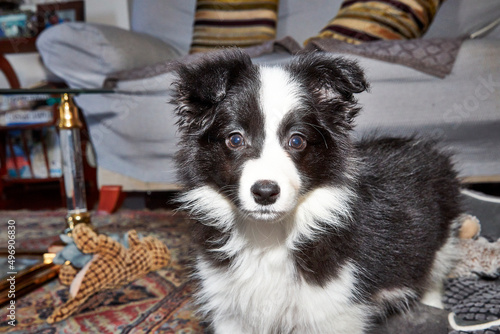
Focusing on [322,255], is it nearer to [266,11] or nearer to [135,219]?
[135,219]

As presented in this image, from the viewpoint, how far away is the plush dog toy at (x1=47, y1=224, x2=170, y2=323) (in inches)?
79.4

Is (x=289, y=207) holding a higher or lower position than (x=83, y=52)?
higher

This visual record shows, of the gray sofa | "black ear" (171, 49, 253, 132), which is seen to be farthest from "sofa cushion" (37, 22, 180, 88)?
"black ear" (171, 49, 253, 132)

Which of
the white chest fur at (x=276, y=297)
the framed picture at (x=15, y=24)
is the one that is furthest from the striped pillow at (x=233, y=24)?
the framed picture at (x=15, y=24)

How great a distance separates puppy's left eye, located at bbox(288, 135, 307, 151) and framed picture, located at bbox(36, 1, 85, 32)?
5908 mm

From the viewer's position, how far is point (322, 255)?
146 centimetres

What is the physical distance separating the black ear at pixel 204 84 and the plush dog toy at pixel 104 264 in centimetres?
96

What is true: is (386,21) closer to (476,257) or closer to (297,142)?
(476,257)

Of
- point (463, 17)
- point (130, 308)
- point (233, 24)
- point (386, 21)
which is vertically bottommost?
point (130, 308)

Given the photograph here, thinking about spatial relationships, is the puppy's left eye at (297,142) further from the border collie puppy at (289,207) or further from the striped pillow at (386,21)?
the striped pillow at (386,21)

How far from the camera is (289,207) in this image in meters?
1.31

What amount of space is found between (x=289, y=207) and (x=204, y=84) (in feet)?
1.66

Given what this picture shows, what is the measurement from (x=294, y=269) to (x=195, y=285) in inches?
18.6

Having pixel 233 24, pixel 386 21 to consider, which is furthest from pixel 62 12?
pixel 386 21
